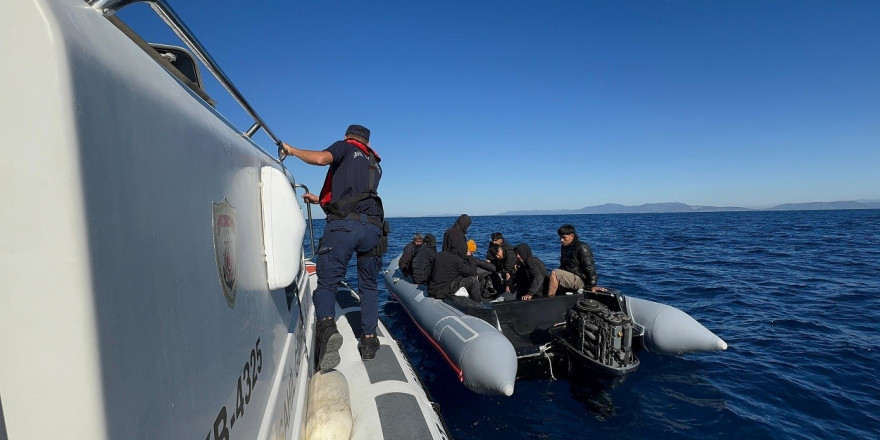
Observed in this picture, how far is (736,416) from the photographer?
4586mm

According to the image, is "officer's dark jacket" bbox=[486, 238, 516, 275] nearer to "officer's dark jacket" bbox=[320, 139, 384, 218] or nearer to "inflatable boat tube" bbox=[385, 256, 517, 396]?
"inflatable boat tube" bbox=[385, 256, 517, 396]

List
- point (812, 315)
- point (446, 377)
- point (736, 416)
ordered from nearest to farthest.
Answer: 1. point (736, 416)
2. point (446, 377)
3. point (812, 315)

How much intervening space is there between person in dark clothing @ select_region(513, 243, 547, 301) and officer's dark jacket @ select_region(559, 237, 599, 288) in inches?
18.1

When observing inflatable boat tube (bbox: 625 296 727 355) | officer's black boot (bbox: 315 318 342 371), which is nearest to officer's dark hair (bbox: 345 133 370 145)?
officer's black boot (bbox: 315 318 342 371)

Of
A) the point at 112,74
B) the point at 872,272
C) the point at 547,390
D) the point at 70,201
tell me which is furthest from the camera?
the point at 872,272

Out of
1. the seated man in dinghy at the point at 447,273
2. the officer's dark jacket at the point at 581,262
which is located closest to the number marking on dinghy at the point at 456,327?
the seated man in dinghy at the point at 447,273

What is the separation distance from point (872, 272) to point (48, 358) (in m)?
19.5

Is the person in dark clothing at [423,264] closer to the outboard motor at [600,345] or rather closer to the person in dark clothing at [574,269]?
the person in dark clothing at [574,269]

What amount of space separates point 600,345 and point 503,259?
4.25m

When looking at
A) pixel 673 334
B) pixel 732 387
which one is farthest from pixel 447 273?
pixel 732 387

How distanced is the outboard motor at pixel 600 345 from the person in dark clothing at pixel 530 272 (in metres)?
1.71

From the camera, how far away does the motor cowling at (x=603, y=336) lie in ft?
15.2

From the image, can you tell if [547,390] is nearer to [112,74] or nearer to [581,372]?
[581,372]

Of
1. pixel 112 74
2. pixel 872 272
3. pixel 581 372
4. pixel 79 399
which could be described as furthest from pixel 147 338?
pixel 872 272
